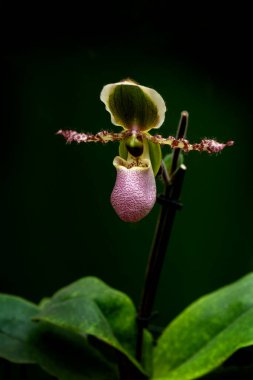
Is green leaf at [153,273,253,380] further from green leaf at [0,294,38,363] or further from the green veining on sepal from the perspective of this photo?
the green veining on sepal

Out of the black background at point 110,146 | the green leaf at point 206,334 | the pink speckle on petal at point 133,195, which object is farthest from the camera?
the black background at point 110,146

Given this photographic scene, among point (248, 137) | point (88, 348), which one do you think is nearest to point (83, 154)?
point (248, 137)

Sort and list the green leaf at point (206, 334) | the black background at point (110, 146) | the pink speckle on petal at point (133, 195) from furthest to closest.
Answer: the black background at point (110, 146), the green leaf at point (206, 334), the pink speckle on petal at point (133, 195)

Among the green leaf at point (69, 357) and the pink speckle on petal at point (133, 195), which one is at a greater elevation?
the pink speckle on petal at point (133, 195)

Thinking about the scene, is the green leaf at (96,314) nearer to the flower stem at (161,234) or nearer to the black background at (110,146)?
the flower stem at (161,234)

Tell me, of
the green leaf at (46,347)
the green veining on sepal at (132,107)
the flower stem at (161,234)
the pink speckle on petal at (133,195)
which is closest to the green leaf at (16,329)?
the green leaf at (46,347)

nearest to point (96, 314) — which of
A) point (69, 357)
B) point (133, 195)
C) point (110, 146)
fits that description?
point (69, 357)
